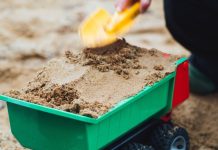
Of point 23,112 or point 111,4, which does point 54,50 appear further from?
point 23,112

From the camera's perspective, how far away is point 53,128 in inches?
52.3

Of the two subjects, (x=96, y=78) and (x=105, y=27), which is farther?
(x=105, y=27)

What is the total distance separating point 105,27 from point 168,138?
17.0 inches

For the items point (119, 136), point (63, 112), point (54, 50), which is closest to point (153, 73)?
point (119, 136)

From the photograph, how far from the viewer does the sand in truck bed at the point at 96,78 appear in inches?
52.8

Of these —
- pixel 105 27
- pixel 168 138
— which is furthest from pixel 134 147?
pixel 105 27

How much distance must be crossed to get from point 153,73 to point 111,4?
1367 mm

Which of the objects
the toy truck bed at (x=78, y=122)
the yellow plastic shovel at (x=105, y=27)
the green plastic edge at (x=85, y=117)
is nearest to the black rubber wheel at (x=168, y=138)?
the toy truck bed at (x=78, y=122)

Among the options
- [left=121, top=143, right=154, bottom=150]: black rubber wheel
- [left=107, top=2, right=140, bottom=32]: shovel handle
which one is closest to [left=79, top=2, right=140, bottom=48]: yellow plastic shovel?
[left=107, top=2, right=140, bottom=32]: shovel handle

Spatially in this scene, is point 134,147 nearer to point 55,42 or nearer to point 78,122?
point 78,122

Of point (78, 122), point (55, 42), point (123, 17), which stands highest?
point (123, 17)

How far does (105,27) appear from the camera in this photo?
5.53 feet

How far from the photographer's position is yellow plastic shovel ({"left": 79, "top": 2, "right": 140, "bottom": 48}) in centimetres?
165

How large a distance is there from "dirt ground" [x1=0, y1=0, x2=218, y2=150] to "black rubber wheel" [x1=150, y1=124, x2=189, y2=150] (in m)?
0.12
